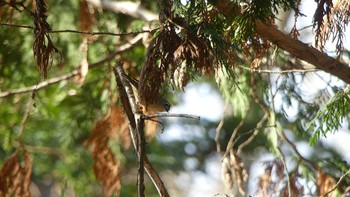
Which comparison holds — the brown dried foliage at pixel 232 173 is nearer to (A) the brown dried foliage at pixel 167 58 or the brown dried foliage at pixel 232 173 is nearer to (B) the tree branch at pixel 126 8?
(A) the brown dried foliage at pixel 167 58

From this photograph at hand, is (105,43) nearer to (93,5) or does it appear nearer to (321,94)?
(93,5)

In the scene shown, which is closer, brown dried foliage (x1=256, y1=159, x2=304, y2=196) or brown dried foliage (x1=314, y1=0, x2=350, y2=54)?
brown dried foliage (x1=314, y1=0, x2=350, y2=54)

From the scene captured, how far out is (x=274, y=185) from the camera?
249cm

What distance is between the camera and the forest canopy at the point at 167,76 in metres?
1.69

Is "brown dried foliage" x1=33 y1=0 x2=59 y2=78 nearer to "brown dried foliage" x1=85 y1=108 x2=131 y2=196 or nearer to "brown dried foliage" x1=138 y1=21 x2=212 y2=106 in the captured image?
"brown dried foliage" x1=138 y1=21 x2=212 y2=106

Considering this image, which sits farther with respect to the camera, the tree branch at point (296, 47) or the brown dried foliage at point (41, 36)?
the tree branch at point (296, 47)

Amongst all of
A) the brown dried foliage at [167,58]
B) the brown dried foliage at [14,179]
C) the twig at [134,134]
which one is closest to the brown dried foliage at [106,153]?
the brown dried foliage at [14,179]

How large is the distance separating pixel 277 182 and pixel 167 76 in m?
0.97

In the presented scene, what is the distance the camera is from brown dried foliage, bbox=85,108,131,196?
9.20 ft

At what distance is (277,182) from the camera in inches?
98.3

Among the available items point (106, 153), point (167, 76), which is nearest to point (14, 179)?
point (106, 153)

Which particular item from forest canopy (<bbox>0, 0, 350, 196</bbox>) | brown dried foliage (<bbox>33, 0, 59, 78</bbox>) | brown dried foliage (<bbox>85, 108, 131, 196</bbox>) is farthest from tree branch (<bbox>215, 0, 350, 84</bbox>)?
brown dried foliage (<bbox>85, 108, 131, 196</bbox>)

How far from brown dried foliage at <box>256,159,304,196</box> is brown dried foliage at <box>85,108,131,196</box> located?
1.82 feet

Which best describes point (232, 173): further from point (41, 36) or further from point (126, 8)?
point (126, 8)
